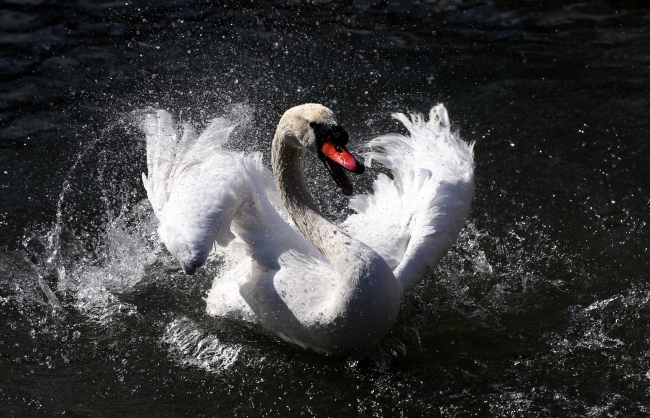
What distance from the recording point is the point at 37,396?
18.1 ft

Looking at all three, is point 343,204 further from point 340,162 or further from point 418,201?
point 340,162

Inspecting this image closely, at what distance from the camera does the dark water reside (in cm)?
552

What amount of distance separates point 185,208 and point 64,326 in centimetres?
150

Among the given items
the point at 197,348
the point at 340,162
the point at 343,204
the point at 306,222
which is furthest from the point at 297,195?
the point at 343,204

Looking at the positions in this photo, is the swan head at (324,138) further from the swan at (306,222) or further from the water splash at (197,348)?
the water splash at (197,348)

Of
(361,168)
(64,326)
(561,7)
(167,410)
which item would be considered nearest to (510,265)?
(361,168)

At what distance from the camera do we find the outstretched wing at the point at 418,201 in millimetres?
5785

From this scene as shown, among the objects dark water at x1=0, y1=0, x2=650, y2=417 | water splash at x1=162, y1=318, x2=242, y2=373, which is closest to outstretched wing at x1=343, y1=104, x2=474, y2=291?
dark water at x1=0, y1=0, x2=650, y2=417

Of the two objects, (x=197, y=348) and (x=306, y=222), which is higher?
(x=306, y=222)

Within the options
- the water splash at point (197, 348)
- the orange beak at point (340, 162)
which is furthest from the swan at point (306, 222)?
the water splash at point (197, 348)

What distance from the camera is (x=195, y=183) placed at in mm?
5855

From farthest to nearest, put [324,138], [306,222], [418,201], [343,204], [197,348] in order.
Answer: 1. [343,204]
2. [418,201]
3. [197,348]
4. [306,222]
5. [324,138]

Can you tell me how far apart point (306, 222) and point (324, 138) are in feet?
2.55

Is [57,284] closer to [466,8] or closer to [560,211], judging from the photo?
[560,211]
